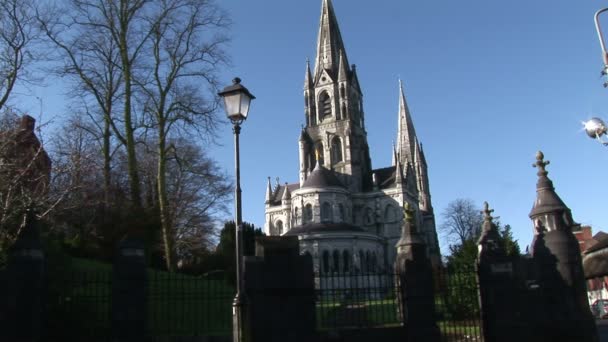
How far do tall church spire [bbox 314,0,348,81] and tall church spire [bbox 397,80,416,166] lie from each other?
63.5 feet

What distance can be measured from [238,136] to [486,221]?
23.5ft

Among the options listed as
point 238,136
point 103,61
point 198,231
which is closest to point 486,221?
point 238,136

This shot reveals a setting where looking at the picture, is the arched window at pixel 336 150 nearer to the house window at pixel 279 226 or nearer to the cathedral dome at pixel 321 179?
the cathedral dome at pixel 321 179

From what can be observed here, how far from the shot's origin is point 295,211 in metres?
64.8

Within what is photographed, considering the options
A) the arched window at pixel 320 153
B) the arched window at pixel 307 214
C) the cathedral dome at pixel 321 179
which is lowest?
the arched window at pixel 307 214

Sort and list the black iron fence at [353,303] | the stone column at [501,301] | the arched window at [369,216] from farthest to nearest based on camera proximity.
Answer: the arched window at [369,216] < the black iron fence at [353,303] < the stone column at [501,301]

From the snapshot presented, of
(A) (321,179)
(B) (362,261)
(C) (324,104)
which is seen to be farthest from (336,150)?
(B) (362,261)

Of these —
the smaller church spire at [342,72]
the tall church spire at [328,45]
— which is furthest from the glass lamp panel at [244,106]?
the tall church spire at [328,45]

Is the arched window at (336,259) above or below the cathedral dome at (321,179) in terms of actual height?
below

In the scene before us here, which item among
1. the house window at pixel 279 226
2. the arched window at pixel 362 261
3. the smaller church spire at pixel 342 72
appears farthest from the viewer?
the house window at pixel 279 226

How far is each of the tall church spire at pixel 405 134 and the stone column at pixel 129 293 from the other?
8158 centimetres

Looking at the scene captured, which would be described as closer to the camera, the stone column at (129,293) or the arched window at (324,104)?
the stone column at (129,293)

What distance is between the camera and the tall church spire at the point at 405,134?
91.0 meters

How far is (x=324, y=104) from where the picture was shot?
76.0 metres
